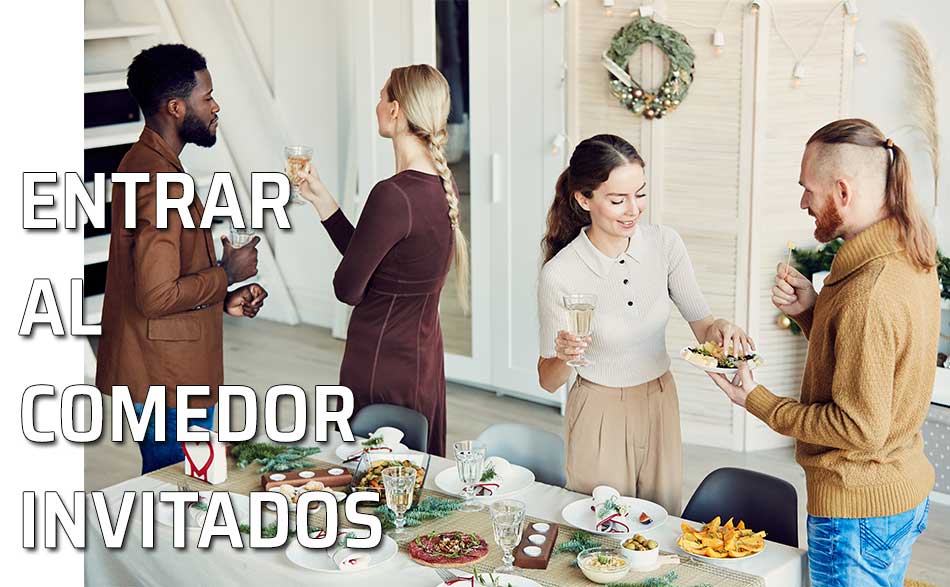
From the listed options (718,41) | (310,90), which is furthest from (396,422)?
(310,90)

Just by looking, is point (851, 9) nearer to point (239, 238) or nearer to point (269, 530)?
point (239, 238)

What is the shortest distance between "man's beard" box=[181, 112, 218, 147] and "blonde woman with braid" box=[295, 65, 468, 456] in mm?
305

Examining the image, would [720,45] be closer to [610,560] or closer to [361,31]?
[361,31]

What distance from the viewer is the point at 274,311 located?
7969 mm

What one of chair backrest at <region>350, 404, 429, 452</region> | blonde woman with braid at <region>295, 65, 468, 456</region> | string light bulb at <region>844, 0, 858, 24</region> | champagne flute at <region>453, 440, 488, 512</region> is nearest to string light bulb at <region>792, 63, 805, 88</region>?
string light bulb at <region>844, 0, 858, 24</region>

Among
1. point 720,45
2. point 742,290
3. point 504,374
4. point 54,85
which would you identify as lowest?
point 504,374

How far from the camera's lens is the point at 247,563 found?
2738mm

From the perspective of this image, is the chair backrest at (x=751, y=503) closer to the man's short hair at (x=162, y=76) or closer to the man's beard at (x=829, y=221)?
the man's beard at (x=829, y=221)

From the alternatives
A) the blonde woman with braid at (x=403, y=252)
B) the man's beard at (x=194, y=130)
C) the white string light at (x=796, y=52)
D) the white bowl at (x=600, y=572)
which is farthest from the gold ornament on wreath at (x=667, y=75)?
the white bowl at (x=600, y=572)

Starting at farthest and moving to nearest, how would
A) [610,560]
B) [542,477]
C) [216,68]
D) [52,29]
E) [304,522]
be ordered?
[216,68] → [542,477] → [304,522] → [610,560] → [52,29]

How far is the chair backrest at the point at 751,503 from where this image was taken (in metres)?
2.89

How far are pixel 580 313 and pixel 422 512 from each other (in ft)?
2.10

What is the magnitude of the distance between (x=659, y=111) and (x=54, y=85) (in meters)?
3.67

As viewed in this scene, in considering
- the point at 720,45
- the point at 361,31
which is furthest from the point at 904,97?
the point at 361,31
